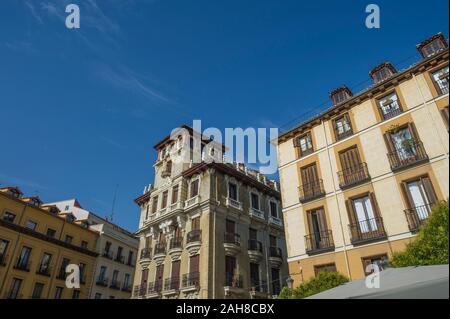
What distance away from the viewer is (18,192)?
31.9m

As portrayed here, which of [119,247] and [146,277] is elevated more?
[119,247]

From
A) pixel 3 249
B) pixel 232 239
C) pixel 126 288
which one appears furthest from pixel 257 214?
pixel 3 249

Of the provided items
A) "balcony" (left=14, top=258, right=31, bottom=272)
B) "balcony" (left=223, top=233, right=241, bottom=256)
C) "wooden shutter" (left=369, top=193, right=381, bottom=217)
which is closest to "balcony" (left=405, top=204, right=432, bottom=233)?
"wooden shutter" (left=369, top=193, right=381, bottom=217)

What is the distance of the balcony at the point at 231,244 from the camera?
24.3 m

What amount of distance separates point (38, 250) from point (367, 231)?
1220 inches

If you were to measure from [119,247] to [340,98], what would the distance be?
1278 inches

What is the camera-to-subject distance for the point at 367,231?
15320 mm

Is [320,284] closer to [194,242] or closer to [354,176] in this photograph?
[354,176]

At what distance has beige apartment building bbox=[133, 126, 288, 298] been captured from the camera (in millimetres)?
23453

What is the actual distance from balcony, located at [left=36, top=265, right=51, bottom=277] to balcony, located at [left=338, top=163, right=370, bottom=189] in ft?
98.2

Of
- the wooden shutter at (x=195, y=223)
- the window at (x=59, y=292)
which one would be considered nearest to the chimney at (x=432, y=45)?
the wooden shutter at (x=195, y=223)

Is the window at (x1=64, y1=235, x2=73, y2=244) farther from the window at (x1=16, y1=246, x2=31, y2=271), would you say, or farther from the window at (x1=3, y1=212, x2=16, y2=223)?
the window at (x1=3, y1=212, x2=16, y2=223)
